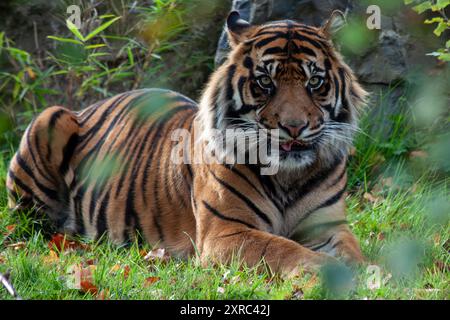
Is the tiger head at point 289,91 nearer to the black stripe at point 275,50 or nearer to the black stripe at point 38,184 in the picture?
the black stripe at point 275,50

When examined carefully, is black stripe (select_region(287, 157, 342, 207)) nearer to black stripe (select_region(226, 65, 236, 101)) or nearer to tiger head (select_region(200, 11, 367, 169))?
tiger head (select_region(200, 11, 367, 169))

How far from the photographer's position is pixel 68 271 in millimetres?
4676

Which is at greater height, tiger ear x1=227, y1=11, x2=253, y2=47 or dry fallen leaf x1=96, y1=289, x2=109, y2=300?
tiger ear x1=227, y1=11, x2=253, y2=47

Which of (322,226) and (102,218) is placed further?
(102,218)

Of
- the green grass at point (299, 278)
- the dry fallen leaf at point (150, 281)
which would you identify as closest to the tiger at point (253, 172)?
the green grass at point (299, 278)

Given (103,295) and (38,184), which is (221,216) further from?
(38,184)

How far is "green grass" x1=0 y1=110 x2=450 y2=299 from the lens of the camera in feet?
13.7

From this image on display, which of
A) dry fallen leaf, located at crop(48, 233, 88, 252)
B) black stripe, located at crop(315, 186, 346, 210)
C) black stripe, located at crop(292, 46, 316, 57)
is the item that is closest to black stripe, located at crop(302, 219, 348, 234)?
black stripe, located at crop(315, 186, 346, 210)

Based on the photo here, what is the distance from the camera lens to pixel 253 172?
521cm

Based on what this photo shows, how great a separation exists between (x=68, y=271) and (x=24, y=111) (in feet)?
14.7

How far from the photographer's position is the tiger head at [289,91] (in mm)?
4883

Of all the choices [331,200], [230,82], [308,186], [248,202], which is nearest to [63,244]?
[248,202]

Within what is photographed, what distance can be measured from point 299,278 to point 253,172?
37.8 inches

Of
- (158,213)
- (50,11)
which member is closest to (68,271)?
(158,213)
